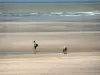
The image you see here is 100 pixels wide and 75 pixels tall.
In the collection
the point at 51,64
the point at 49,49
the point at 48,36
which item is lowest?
the point at 51,64

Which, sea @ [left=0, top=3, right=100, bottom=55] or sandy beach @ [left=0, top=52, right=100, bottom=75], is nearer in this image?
sandy beach @ [left=0, top=52, right=100, bottom=75]

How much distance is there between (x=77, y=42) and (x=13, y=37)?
3.61ft

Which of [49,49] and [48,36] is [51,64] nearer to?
[49,49]

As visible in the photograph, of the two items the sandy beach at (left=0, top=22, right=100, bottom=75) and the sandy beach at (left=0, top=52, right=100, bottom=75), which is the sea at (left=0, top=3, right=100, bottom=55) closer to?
the sandy beach at (left=0, top=22, right=100, bottom=75)

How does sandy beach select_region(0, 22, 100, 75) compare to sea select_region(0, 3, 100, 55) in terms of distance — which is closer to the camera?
sandy beach select_region(0, 22, 100, 75)

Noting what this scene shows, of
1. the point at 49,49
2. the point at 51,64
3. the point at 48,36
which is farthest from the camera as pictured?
the point at 48,36

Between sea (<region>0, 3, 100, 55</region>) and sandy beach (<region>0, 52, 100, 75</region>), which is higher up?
sea (<region>0, 3, 100, 55</region>)

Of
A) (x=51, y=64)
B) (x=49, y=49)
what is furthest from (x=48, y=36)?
(x=51, y=64)

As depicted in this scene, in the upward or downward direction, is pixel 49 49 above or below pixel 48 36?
below

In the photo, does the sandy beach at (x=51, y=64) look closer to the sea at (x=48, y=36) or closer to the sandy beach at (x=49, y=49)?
the sandy beach at (x=49, y=49)

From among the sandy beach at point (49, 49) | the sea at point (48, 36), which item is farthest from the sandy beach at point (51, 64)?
the sea at point (48, 36)

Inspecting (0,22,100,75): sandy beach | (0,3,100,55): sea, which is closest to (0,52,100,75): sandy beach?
(0,22,100,75): sandy beach

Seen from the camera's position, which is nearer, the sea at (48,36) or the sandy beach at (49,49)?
the sandy beach at (49,49)

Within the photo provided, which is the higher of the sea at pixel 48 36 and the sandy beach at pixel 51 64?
the sea at pixel 48 36
